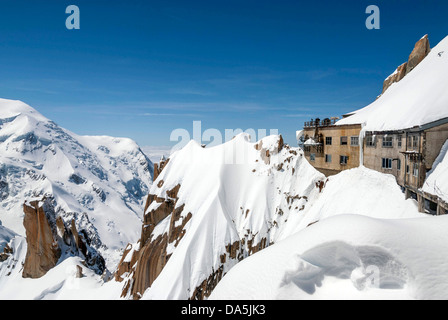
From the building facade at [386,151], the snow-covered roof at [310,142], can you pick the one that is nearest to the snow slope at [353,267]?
the building facade at [386,151]

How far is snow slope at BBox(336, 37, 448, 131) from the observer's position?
1825 cm

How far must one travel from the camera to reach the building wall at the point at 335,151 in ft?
97.3

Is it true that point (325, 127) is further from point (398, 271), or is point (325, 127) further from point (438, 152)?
point (398, 271)

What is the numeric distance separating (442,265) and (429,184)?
1439cm

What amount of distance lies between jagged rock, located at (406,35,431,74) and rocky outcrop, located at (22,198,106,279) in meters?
87.1

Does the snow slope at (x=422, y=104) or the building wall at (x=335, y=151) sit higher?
the snow slope at (x=422, y=104)

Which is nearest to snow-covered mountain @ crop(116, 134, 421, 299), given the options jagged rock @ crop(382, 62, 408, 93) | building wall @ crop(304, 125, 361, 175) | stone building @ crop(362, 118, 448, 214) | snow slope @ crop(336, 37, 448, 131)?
building wall @ crop(304, 125, 361, 175)

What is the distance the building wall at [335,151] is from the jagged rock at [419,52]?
1725 centimetres

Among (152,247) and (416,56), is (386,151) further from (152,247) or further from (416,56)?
(152,247)

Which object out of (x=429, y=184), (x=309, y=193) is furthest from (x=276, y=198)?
(x=429, y=184)

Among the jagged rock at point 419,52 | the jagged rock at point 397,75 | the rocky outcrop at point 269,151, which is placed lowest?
the rocky outcrop at point 269,151

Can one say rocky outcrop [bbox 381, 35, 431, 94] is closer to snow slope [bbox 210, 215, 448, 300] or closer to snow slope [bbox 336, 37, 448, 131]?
snow slope [bbox 336, 37, 448, 131]

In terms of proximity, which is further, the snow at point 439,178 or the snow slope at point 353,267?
the snow at point 439,178

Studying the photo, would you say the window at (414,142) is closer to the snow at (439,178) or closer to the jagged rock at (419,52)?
the snow at (439,178)
